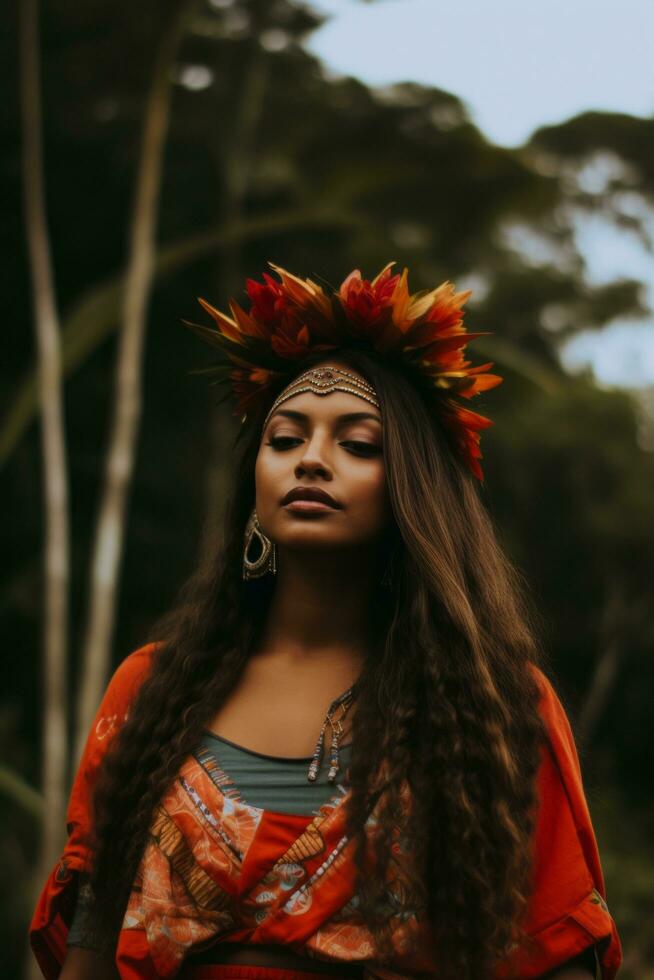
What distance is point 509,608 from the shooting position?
2.24m

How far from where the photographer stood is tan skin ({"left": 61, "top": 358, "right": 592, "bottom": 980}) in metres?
2.11

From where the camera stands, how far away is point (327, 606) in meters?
2.21

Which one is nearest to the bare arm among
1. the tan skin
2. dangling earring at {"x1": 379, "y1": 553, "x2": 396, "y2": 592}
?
the tan skin

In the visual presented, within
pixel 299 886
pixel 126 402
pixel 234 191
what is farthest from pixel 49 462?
pixel 299 886

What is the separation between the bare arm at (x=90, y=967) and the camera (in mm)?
2115

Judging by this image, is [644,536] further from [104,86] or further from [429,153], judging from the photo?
[104,86]

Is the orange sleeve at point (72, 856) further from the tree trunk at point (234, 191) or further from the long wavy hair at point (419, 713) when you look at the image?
the tree trunk at point (234, 191)

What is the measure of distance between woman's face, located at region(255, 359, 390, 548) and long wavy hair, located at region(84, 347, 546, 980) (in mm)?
42

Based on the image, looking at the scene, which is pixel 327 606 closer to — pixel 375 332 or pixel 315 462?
pixel 315 462

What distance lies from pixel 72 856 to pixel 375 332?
1074 millimetres

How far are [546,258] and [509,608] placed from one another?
47.6 feet

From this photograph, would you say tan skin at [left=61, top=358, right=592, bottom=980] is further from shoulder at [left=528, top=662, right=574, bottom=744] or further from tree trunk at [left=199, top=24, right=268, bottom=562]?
tree trunk at [left=199, top=24, right=268, bottom=562]

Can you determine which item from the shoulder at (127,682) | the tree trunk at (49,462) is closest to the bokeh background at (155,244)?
the tree trunk at (49,462)

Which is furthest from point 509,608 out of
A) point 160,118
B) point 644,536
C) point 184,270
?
point 644,536
